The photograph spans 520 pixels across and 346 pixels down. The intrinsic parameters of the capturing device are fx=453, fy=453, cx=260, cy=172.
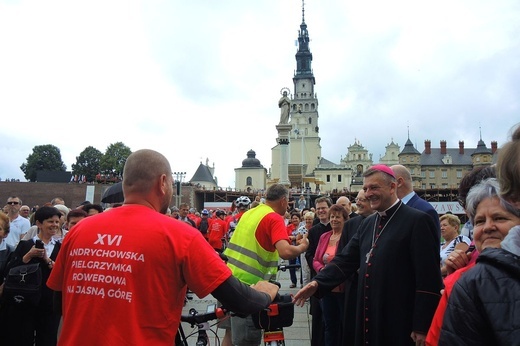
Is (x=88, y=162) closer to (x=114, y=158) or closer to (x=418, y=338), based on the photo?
(x=114, y=158)

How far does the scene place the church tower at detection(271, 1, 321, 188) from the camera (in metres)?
104

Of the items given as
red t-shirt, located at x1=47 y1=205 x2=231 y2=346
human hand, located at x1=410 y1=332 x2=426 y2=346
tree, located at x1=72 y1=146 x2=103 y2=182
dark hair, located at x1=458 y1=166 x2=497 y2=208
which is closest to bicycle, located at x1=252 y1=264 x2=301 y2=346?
red t-shirt, located at x1=47 y1=205 x2=231 y2=346

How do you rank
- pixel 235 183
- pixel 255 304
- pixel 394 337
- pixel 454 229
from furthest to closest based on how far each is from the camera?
pixel 235 183, pixel 454 229, pixel 394 337, pixel 255 304

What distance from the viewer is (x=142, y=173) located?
2734mm

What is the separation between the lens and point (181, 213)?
531 inches

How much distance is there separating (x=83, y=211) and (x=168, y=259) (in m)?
3.97

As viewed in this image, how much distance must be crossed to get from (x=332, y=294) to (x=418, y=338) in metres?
2.39

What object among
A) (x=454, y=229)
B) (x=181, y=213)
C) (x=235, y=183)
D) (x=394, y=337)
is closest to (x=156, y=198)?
(x=394, y=337)

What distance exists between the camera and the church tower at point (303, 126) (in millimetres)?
103938

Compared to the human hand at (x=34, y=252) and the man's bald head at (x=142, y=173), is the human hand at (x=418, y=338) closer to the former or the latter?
the man's bald head at (x=142, y=173)

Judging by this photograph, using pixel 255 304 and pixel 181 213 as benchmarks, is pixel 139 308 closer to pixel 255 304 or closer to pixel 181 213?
pixel 255 304

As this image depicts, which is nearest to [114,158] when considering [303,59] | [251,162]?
[251,162]

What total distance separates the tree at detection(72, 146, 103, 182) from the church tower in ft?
118

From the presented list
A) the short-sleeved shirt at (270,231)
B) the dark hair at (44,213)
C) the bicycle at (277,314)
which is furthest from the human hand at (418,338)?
the dark hair at (44,213)
